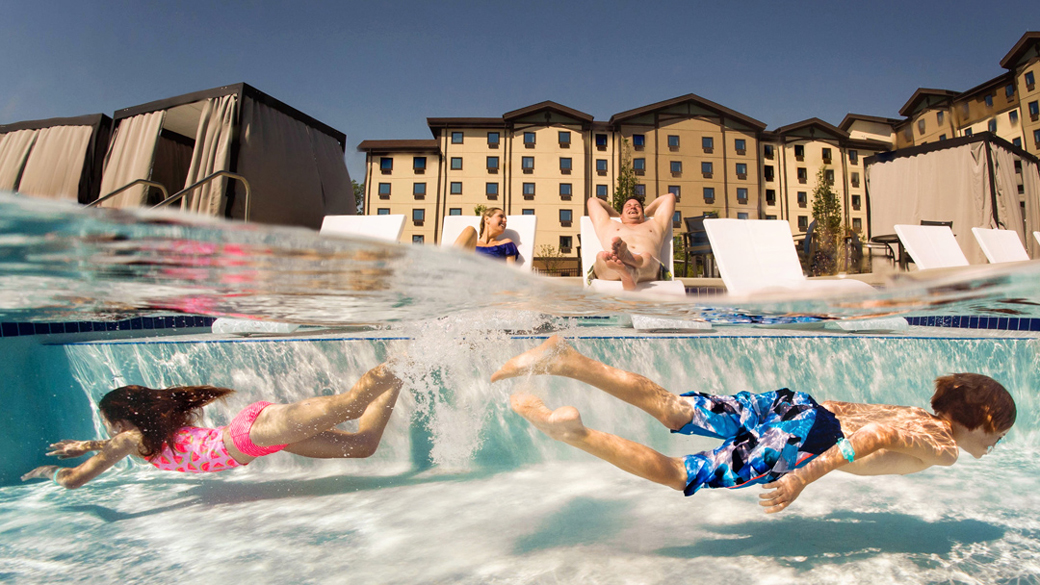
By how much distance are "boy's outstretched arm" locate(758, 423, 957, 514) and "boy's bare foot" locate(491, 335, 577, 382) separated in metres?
0.93

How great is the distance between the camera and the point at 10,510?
3172 millimetres

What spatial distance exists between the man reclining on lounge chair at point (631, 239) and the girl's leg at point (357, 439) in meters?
2.00

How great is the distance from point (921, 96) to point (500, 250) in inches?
1761

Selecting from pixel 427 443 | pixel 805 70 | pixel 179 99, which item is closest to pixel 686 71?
pixel 805 70

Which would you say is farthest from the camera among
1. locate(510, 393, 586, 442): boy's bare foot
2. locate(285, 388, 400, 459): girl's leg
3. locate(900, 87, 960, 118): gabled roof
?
locate(900, 87, 960, 118): gabled roof

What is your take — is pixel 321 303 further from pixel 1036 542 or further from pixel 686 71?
pixel 686 71

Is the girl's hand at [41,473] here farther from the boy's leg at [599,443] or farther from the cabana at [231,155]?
the cabana at [231,155]

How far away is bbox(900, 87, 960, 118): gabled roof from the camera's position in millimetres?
35156

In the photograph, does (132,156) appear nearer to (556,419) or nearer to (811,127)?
(556,419)

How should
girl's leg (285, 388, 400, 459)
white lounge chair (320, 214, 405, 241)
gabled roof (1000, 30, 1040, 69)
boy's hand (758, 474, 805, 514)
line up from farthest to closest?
gabled roof (1000, 30, 1040, 69), white lounge chair (320, 214, 405, 241), girl's leg (285, 388, 400, 459), boy's hand (758, 474, 805, 514)

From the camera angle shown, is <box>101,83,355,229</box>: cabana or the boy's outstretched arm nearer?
the boy's outstretched arm

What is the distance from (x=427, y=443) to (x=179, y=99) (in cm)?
715

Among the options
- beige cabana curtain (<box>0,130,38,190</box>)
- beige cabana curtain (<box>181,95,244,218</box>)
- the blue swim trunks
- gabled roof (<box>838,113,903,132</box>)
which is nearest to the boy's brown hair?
the blue swim trunks

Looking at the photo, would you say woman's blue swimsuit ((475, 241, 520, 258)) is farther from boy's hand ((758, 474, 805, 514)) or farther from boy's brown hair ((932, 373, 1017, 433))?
boy's brown hair ((932, 373, 1017, 433))
